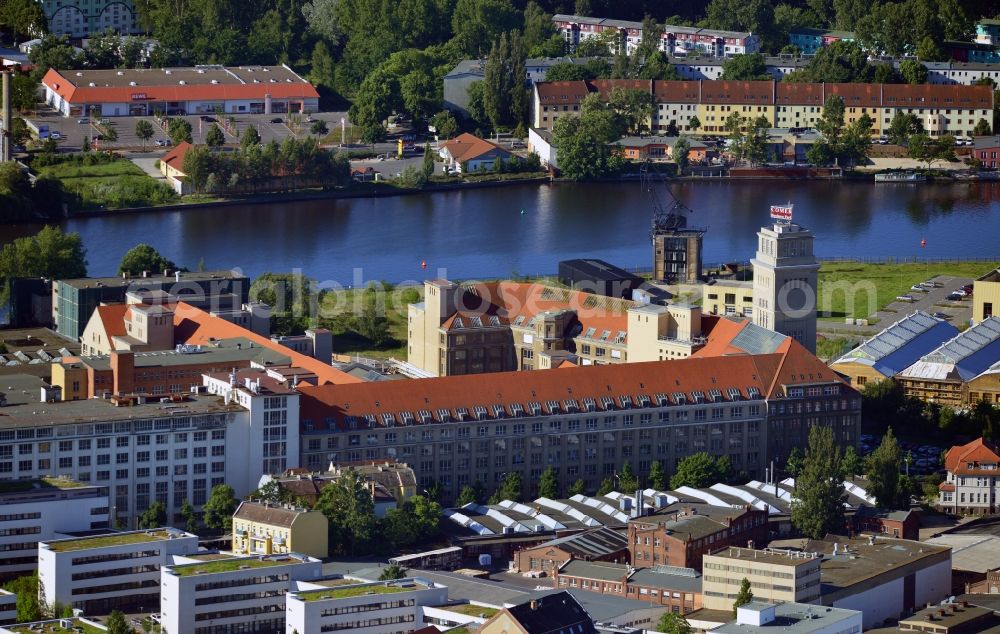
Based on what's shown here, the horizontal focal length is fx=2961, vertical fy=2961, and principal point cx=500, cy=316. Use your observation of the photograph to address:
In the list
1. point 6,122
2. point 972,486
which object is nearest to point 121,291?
point 972,486

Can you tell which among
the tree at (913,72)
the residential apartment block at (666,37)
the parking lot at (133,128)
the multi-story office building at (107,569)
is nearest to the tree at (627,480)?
the multi-story office building at (107,569)

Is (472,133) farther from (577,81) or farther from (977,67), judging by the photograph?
(977,67)

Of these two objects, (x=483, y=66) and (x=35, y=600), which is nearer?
(x=35, y=600)

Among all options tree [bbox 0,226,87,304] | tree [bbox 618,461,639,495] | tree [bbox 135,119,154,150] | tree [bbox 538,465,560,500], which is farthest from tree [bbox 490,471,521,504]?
tree [bbox 135,119,154,150]

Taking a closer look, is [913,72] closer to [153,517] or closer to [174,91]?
[174,91]

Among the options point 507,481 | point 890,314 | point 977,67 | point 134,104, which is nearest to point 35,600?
point 507,481
